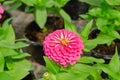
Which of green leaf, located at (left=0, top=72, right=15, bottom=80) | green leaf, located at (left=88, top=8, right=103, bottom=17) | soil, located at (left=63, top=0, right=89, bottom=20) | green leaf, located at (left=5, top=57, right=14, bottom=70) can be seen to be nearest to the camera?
green leaf, located at (left=0, top=72, right=15, bottom=80)

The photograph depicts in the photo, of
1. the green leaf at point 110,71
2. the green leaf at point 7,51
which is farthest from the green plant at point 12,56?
the green leaf at point 110,71

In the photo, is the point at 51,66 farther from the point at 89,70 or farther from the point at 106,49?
the point at 106,49

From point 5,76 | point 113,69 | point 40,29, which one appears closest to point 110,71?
point 113,69

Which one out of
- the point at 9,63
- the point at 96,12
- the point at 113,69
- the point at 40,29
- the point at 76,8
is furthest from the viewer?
the point at 76,8

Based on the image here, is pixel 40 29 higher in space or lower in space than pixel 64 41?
lower

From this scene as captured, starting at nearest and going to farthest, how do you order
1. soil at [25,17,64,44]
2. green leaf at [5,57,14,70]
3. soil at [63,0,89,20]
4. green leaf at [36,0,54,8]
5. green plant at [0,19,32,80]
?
green plant at [0,19,32,80] < green leaf at [5,57,14,70] < green leaf at [36,0,54,8] < soil at [25,17,64,44] < soil at [63,0,89,20]

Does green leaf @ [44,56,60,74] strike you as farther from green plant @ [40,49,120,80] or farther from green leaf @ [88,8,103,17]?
green leaf @ [88,8,103,17]

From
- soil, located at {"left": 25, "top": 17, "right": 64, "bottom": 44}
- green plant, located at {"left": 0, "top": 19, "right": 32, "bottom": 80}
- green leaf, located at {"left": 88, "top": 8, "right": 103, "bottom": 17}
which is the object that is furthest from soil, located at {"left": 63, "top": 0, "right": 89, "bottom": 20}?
green plant, located at {"left": 0, "top": 19, "right": 32, "bottom": 80}

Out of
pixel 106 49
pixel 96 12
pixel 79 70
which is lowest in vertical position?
pixel 106 49
